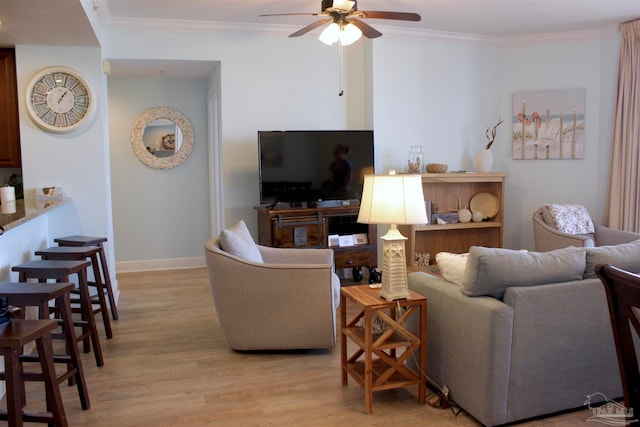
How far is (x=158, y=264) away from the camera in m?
6.38

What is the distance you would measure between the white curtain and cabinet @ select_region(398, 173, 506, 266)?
1.16 m

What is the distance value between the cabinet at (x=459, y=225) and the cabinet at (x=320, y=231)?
52 cm

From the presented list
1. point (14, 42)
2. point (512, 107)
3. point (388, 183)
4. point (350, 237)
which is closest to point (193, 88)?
point (14, 42)

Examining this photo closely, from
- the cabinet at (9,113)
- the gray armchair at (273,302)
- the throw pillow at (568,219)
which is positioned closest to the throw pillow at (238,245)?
the gray armchair at (273,302)

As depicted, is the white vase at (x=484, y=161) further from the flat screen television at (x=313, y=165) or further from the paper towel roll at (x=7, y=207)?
the paper towel roll at (x=7, y=207)

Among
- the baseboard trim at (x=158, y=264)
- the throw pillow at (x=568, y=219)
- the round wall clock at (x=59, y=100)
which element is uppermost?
the round wall clock at (x=59, y=100)

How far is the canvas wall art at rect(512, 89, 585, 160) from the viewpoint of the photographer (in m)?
5.73

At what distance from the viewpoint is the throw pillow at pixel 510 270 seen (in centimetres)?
244

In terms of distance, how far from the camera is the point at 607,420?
2.56 meters

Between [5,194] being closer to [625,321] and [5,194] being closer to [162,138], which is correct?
[162,138]

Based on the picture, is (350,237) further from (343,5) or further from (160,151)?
(160,151)

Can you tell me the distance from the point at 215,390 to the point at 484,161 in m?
3.83

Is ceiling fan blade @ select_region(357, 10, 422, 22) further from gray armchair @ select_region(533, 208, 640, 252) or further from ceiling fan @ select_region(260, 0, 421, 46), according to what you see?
gray armchair @ select_region(533, 208, 640, 252)

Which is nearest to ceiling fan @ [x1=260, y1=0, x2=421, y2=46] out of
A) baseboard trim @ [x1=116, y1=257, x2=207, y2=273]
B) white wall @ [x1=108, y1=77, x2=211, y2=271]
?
white wall @ [x1=108, y1=77, x2=211, y2=271]
